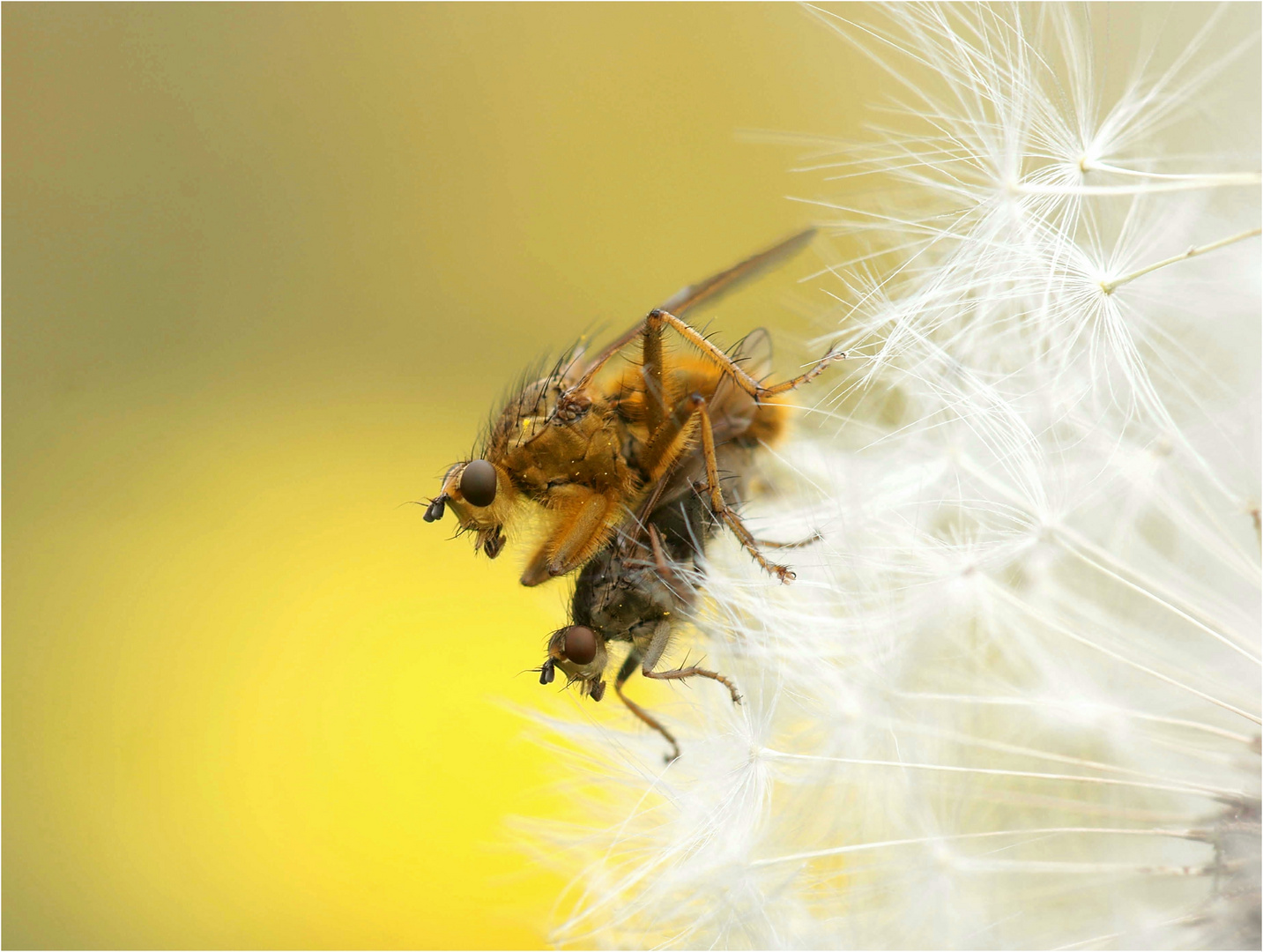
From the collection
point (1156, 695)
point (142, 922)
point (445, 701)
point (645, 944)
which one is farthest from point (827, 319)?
point (142, 922)

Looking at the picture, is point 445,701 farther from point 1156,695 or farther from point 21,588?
point 1156,695

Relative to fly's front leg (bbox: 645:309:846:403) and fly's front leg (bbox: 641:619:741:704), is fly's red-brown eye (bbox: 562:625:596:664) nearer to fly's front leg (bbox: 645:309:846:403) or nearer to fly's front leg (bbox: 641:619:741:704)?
fly's front leg (bbox: 641:619:741:704)

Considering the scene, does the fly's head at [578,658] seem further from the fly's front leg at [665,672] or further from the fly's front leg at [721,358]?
the fly's front leg at [721,358]

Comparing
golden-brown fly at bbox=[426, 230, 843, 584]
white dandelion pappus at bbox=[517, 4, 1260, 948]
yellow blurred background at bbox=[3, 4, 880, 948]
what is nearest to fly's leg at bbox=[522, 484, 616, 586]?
golden-brown fly at bbox=[426, 230, 843, 584]

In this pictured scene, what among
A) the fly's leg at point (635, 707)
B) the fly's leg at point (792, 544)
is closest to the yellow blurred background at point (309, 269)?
the fly's leg at point (635, 707)

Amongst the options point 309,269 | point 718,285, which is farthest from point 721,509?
point 309,269

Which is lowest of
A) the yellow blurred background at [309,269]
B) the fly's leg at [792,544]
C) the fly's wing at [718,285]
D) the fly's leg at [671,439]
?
the fly's leg at [792,544]
